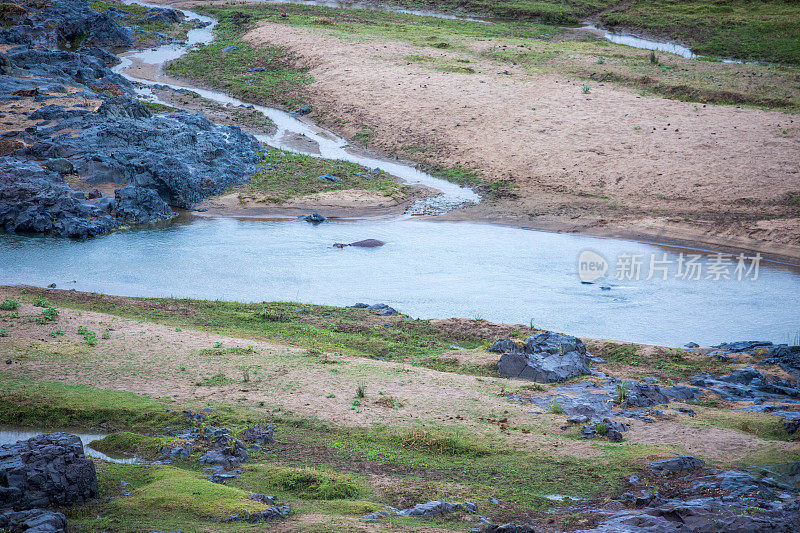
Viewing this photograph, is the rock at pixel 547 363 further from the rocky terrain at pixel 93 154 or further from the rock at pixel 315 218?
the rocky terrain at pixel 93 154

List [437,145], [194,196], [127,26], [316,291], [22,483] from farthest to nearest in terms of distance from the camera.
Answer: [127,26] < [437,145] < [194,196] < [316,291] < [22,483]

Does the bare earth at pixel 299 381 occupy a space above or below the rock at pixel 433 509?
below

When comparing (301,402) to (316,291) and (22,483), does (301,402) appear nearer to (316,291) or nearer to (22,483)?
(22,483)

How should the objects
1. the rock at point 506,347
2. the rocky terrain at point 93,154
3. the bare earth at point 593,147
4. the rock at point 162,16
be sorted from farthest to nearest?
the rock at point 162,16 < the rocky terrain at point 93,154 < the bare earth at point 593,147 < the rock at point 506,347

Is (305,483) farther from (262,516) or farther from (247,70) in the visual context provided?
(247,70)

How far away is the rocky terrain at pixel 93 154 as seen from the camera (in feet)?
103

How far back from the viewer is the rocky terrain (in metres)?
31.5

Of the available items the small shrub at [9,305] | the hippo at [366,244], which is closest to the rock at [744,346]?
the hippo at [366,244]

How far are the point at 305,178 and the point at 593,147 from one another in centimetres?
1588

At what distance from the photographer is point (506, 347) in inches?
795

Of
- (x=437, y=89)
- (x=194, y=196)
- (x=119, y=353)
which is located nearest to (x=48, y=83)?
(x=194, y=196)

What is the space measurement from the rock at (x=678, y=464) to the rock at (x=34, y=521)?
34.5 ft

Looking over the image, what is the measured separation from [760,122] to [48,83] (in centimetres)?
4391

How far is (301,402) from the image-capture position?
16609 mm
